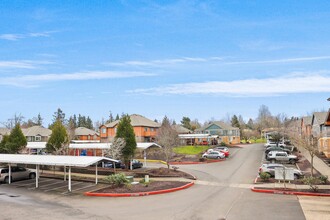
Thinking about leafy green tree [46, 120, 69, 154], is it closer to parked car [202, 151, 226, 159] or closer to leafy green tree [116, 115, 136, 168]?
leafy green tree [116, 115, 136, 168]

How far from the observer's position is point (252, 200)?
20.4m

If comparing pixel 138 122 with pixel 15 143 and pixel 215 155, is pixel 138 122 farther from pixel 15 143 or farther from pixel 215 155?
pixel 15 143

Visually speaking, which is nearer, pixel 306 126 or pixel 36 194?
pixel 36 194

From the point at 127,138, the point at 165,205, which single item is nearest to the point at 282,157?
the point at 127,138

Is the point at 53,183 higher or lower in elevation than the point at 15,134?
lower

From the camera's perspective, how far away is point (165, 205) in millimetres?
19156

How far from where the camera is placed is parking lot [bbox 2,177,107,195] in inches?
972

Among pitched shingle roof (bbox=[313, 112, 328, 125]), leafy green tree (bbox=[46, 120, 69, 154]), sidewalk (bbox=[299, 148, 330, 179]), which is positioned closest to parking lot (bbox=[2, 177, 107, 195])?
leafy green tree (bbox=[46, 120, 69, 154])

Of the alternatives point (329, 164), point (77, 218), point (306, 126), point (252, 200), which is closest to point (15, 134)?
point (77, 218)

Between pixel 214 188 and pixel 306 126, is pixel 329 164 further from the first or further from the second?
pixel 306 126

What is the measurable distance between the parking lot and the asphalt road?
1.29 m

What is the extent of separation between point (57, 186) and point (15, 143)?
66.7 ft

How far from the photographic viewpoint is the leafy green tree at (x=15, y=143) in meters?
43.6

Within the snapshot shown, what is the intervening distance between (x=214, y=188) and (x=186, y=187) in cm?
217
